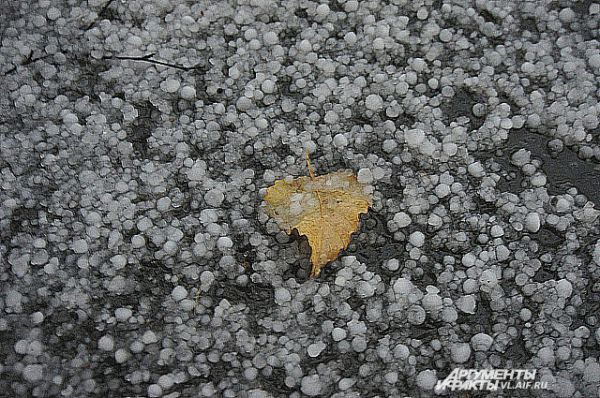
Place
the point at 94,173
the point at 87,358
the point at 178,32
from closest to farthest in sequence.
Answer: the point at 87,358, the point at 94,173, the point at 178,32

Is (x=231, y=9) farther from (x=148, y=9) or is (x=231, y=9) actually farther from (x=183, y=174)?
(x=183, y=174)

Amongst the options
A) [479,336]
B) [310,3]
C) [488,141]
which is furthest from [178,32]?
[479,336]

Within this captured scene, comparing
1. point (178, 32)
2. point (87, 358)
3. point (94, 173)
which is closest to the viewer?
point (87, 358)

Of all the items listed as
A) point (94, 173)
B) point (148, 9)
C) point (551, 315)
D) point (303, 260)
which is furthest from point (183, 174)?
point (551, 315)

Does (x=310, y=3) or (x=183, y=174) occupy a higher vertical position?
(x=310, y=3)

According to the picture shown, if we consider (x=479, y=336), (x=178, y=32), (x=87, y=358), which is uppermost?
(x=178, y=32)

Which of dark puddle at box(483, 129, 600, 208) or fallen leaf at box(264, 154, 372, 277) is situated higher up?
dark puddle at box(483, 129, 600, 208)

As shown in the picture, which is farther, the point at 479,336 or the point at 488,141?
the point at 488,141

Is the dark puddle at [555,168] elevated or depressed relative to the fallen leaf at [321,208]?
elevated
